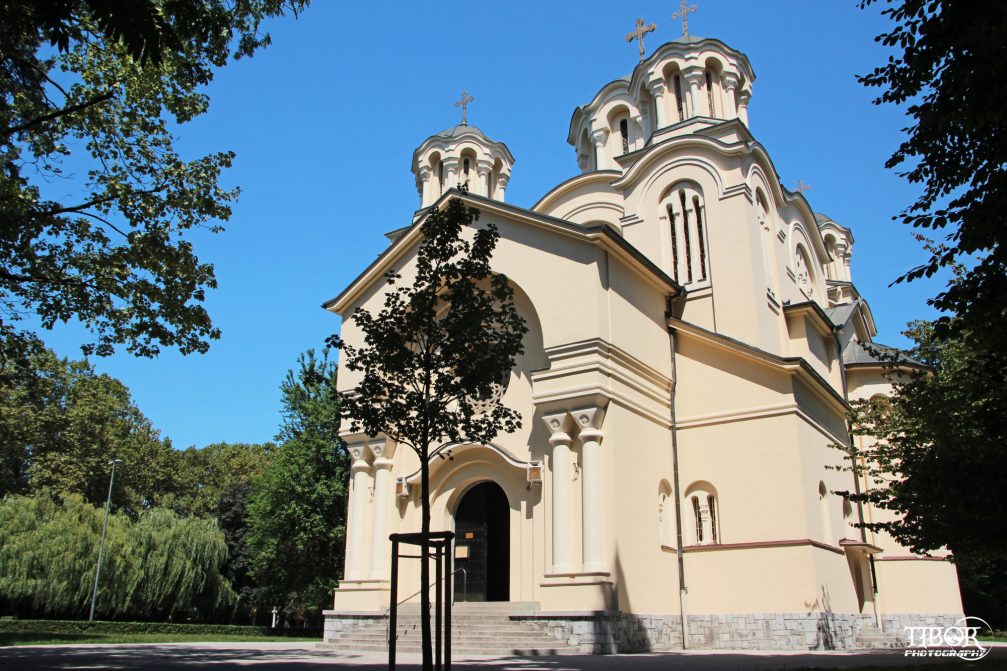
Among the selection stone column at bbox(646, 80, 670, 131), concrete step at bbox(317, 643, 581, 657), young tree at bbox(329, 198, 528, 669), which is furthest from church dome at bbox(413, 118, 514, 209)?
young tree at bbox(329, 198, 528, 669)

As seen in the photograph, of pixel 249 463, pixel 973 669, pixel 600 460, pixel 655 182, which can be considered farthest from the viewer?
pixel 249 463

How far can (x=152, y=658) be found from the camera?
13.9 metres

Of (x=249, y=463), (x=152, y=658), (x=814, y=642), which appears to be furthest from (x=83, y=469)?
(x=814, y=642)

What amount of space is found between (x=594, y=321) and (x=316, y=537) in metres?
14.7

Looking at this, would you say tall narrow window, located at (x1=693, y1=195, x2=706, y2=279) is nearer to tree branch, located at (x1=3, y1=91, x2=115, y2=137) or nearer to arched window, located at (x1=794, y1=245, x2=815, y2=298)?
arched window, located at (x1=794, y1=245, x2=815, y2=298)

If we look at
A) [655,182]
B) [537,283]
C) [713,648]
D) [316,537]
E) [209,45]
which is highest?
[655,182]

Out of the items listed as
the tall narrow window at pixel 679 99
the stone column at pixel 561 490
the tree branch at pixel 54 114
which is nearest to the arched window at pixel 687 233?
the tall narrow window at pixel 679 99

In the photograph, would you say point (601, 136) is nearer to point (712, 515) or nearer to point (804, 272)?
point (804, 272)

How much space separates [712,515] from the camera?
18.7 metres

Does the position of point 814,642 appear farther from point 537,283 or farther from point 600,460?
point 537,283

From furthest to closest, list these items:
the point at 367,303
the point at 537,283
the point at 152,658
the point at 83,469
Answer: the point at 83,469 < the point at 367,303 < the point at 537,283 < the point at 152,658

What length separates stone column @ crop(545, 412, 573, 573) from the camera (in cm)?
1584

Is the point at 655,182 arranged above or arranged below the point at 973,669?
above

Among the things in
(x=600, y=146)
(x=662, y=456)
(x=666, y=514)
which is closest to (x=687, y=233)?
(x=600, y=146)
